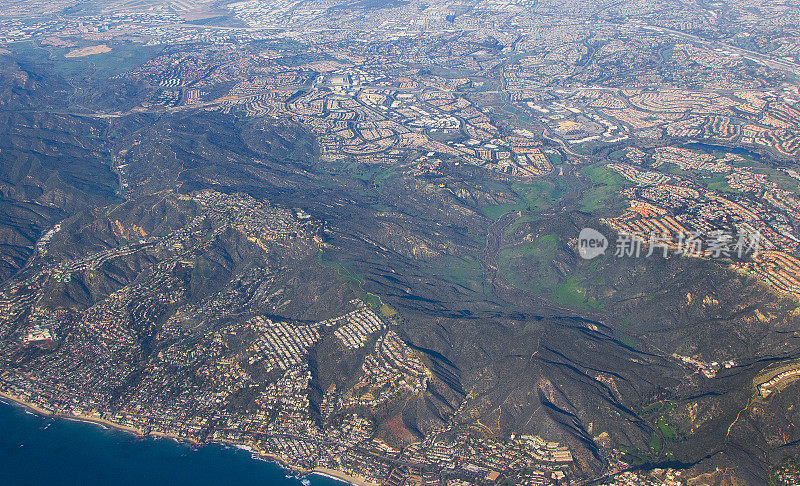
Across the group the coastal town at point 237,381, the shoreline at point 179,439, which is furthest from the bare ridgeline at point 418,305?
the shoreline at point 179,439

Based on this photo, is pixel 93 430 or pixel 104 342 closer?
pixel 93 430

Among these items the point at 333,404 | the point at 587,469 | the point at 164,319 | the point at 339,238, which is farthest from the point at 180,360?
the point at 587,469

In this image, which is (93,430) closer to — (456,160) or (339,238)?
(339,238)

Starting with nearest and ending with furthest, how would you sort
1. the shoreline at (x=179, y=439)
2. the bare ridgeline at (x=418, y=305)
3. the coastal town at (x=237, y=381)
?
1. the shoreline at (x=179, y=439)
2. the coastal town at (x=237, y=381)
3. the bare ridgeline at (x=418, y=305)

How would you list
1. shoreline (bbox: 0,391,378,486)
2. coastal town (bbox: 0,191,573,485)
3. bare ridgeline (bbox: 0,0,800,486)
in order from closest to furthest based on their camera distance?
shoreline (bbox: 0,391,378,486), coastal town (bbox: 0,191,573,485), bare ridgeline (bbox: 0,0,800,486)

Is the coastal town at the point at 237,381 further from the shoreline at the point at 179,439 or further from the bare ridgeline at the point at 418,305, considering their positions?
the bare ridgeline at the point at 418,305

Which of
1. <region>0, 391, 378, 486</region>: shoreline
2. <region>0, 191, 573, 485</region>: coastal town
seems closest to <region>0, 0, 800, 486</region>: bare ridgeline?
<region>0, 191, 573, 485</region>: coastal town

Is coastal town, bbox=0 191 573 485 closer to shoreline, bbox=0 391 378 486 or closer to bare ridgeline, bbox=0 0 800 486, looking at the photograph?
shoreline, bbox=0 391 378 486

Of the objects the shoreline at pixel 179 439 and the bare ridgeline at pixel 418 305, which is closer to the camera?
the shoreline at pixel 179 439

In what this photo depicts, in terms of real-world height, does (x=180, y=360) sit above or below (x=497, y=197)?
above
